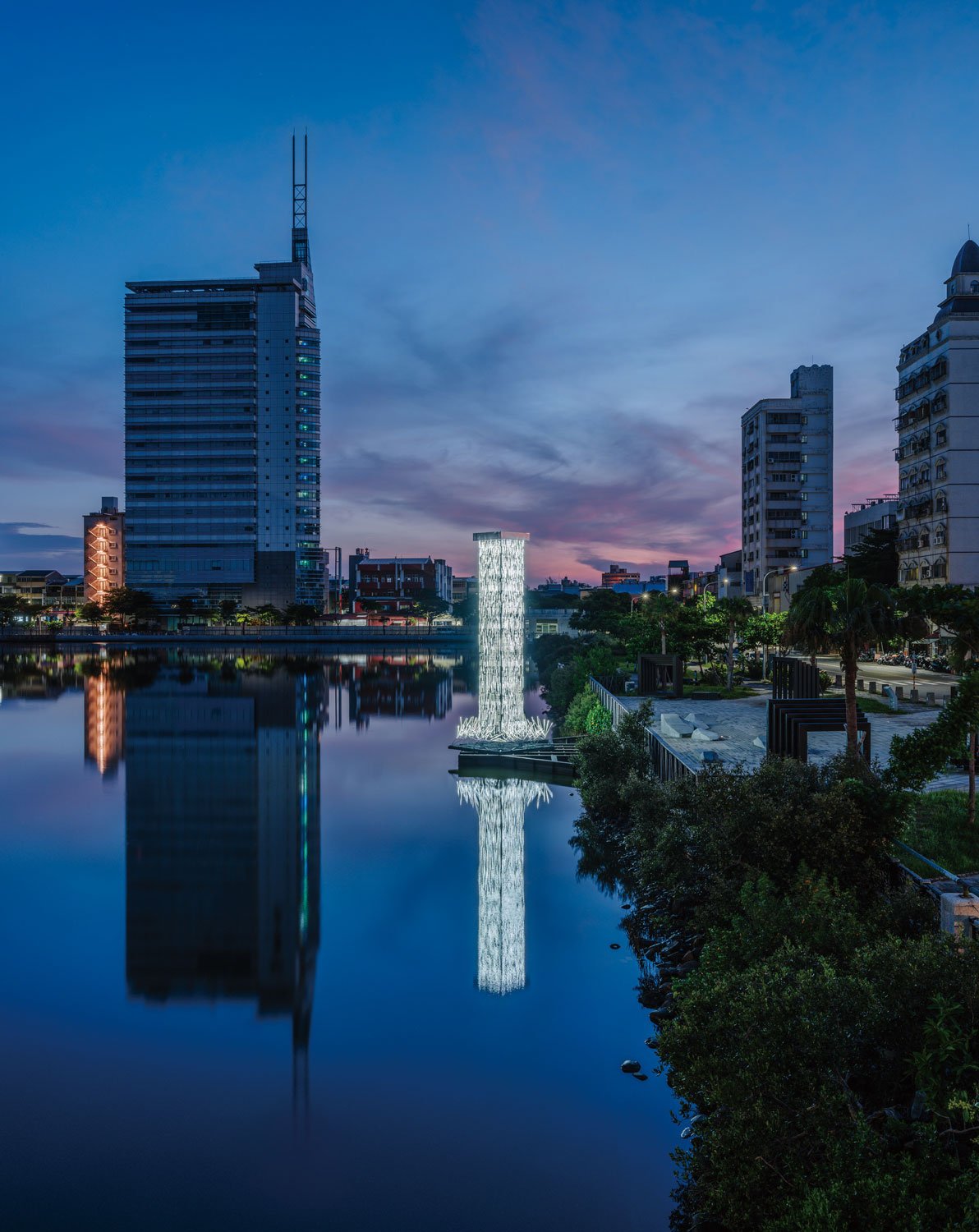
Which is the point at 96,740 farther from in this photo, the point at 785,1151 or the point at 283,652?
the point at 283,652

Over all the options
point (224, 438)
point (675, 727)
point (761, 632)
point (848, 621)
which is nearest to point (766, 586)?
point (761, 632)

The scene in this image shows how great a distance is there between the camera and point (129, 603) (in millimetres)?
147500

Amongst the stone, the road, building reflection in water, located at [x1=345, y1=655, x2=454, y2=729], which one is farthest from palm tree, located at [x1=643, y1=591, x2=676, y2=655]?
building reflection in water, located at [x1=345, y1=655, x2=454, y2=729]

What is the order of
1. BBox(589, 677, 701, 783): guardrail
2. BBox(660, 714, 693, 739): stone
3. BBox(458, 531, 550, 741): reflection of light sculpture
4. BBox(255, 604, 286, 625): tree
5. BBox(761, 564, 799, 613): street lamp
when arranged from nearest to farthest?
1. BBox(589, 677, 701, 783): guardrail
2. BBox(660, 714, 693, 739): stone
3. BBox(458, 531, 550, 741): reflection of light sculpture
4. BBox(761, 564, 799, 613): street lamp
5. BBox(255, 604, 286, 625): tree

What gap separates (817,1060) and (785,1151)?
101 centimetres

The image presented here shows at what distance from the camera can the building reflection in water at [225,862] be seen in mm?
19312

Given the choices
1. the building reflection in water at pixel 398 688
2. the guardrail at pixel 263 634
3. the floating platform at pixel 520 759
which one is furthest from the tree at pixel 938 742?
the guardrail at pixel 263 634

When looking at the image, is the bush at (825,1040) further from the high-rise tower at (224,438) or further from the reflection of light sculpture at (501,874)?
the high-rise tower at (224,438)

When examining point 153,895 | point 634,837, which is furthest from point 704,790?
point 153,895

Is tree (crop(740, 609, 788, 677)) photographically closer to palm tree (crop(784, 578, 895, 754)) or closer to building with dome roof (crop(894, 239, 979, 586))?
building with dome roof (crop(894, 239, 979, 586))

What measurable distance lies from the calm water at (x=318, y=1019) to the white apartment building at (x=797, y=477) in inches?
2767

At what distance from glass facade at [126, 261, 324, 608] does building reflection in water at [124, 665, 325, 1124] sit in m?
97.0

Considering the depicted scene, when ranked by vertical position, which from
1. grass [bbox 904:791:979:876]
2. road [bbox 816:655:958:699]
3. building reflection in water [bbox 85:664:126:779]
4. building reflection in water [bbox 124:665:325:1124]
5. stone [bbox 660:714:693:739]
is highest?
road [bbox 816:655:958:699]

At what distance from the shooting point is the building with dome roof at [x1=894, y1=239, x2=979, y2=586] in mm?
62375
